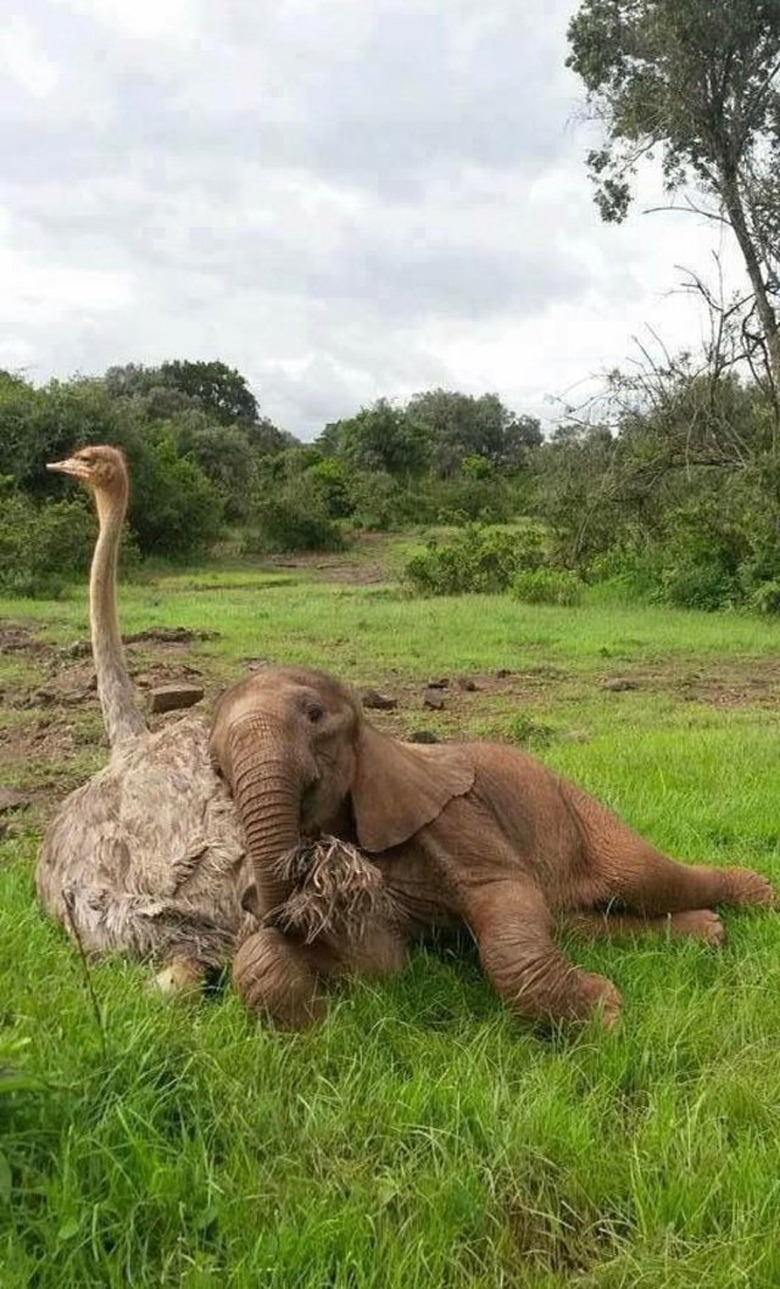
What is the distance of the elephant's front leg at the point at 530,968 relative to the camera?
11.2ft

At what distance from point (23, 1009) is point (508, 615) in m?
14.4

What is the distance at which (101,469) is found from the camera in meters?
6.55

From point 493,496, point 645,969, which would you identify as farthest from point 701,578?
point 493,496

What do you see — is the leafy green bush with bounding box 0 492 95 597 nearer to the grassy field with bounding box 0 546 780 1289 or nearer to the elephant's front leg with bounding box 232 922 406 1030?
the grassy field with bounding box 0 546 780 1289

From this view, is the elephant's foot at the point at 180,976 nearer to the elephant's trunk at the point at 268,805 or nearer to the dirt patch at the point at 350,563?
the elephant's trunk at the point at 268,805

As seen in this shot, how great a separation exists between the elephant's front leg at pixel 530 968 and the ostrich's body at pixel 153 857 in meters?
0.80

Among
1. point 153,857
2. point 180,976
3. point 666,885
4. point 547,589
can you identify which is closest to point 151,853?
point 153,857

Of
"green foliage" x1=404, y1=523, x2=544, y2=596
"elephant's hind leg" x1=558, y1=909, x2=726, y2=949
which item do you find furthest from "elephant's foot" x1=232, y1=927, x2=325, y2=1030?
"green foliage" x1=404, y1=523, x2=544, y2=596

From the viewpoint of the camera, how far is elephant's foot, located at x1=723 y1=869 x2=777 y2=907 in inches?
182

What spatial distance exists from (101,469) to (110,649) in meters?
1.09

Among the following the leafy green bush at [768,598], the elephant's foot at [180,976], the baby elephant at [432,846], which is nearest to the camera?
the baby elephant at [432,846]

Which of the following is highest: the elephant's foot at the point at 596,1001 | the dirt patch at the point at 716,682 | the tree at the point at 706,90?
the tree at the point at 706,90

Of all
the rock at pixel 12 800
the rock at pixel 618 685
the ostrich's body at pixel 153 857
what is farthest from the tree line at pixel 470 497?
the ostrich's body at pixel 153 857

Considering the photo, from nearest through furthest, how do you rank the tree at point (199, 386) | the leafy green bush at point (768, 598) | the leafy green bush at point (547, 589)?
the leafy green bush at point (768, 598)
the leafy green bush at point (547, 589)
the tree at point (199, 386)
